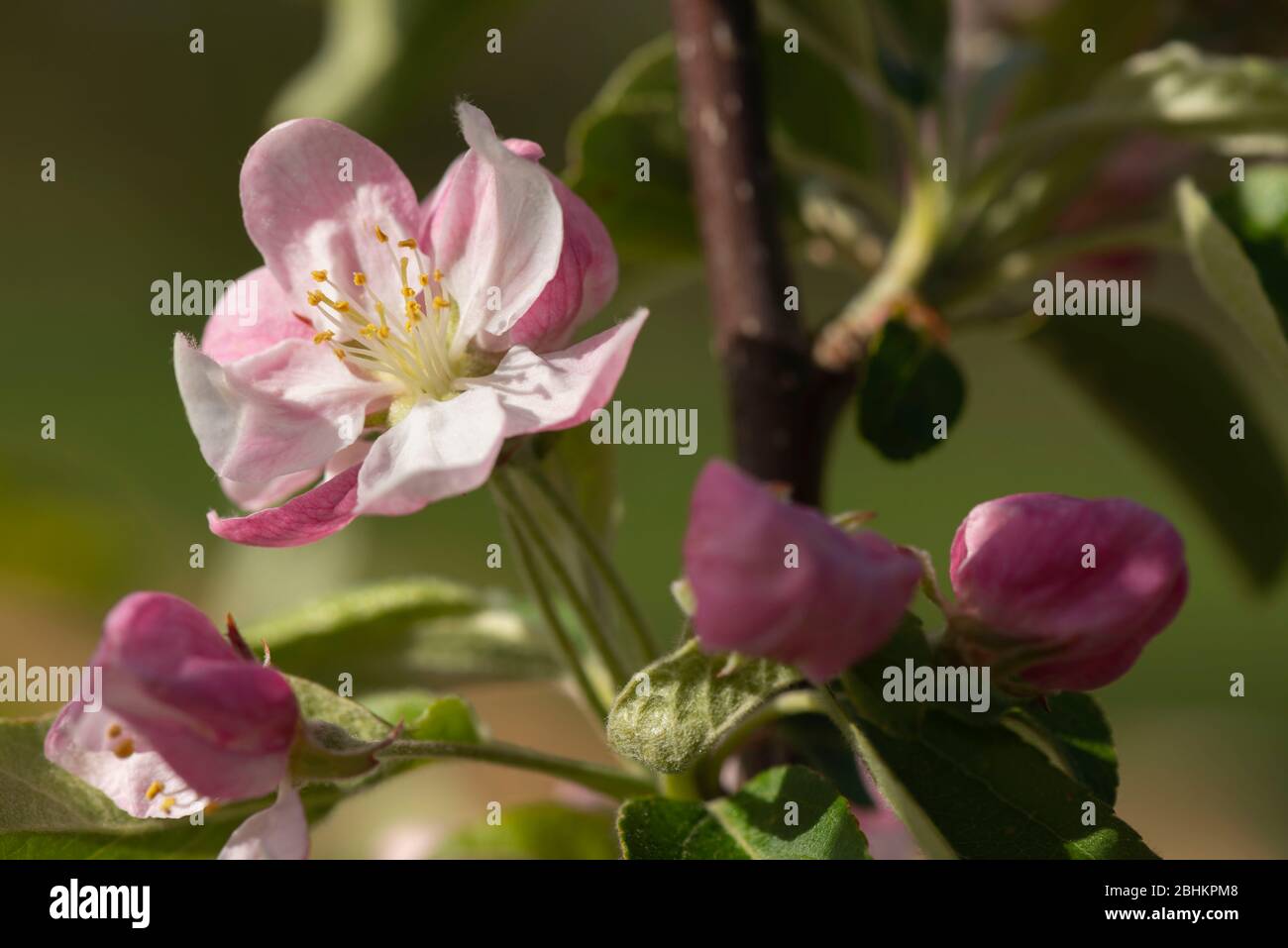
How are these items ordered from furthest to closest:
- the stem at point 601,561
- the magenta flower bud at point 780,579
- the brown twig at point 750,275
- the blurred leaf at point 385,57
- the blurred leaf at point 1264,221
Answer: the blurred leaf at point 385,57 → the brown twig at point 750,275 → the blurred leaf at point 1264,221 → the stem at point 601,561 → the magenta flower bud at point 780,579

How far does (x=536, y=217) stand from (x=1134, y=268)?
1088 mm

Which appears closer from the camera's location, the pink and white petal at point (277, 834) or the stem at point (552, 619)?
the pink and white petal at point (277, 834)

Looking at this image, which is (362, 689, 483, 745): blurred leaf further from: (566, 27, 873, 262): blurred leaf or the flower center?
(566, 27, 873, 262): blurred leaf

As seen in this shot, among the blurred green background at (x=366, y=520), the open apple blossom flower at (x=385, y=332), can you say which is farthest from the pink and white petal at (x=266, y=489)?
the blurred green background at (x=366, y=520)

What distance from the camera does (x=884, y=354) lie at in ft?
3.31

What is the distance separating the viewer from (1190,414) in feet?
4.66

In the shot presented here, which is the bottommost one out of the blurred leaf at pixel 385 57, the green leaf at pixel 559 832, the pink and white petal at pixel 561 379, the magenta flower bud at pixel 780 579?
the green leaf at pixel 559 832

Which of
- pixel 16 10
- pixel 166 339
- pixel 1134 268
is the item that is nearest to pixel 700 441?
pixel 166 339

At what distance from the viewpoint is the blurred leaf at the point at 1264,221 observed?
0.93 meters

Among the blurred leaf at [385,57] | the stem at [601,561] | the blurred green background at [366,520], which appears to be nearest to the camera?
the stem at [601,561]

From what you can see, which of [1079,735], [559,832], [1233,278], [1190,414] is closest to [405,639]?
[559,832]

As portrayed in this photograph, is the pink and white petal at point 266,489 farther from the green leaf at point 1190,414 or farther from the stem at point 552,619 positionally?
the green leaf at point 1190,414

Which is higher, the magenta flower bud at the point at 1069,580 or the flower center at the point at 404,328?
the flower center at the point at 404,328

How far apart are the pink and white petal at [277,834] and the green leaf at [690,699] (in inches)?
6.4
